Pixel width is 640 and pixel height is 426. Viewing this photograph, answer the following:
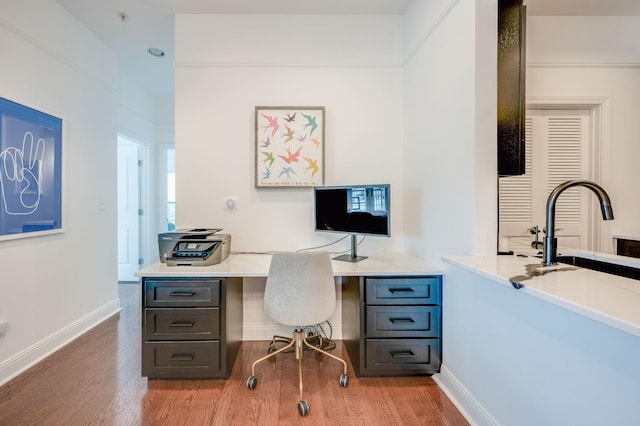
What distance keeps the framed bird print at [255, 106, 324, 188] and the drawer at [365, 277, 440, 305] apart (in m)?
1.04

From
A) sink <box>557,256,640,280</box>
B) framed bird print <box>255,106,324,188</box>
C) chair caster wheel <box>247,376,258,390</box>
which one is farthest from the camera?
framed bird print <box>255,106,324,188</box>

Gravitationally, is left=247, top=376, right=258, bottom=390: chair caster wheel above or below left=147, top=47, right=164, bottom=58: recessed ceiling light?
below

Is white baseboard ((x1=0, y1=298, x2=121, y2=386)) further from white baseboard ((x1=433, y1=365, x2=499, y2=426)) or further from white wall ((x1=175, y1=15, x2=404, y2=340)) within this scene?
white baseboard ((x1=433, y1=365, x2=499, y2=426))

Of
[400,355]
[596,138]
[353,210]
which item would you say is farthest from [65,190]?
[596,138]

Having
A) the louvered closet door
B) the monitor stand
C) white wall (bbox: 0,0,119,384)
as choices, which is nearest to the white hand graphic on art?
white wall (bbox: 0,0,119,384)

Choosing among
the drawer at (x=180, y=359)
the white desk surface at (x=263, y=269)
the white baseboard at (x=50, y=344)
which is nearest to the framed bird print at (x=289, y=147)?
the white desk surface at (x=263, y=269)

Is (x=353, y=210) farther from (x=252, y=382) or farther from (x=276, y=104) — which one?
(x=252, y=382)

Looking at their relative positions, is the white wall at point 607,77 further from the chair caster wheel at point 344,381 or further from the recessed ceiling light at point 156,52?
the recessed ceiling light at point 156,52

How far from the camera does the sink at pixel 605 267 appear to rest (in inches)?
57.0

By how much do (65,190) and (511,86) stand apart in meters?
3.36

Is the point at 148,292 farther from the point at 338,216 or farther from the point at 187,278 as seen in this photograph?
the point at 338,216

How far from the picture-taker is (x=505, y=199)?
2543 mm

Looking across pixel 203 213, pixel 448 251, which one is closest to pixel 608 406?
pixel 448 251

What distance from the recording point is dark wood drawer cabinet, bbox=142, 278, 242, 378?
6.44 feet
